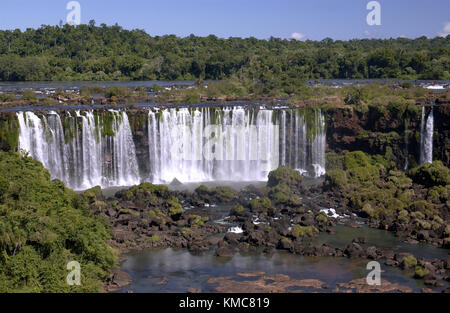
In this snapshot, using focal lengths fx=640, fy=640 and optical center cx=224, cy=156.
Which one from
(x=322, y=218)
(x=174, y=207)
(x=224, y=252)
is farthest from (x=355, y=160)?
(x=224, y=252)

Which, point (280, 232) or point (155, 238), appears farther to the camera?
point (280, 232)

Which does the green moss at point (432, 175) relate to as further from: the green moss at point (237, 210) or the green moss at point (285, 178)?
the green moss at point (237, 210)

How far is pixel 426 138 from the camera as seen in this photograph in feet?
132

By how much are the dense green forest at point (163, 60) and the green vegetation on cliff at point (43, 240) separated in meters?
40.7

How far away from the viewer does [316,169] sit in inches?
Answer: 1588

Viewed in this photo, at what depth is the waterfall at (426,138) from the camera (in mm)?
40031

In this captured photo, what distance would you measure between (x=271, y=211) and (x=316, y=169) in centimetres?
1074

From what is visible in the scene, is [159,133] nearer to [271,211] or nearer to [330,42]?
[271,211]

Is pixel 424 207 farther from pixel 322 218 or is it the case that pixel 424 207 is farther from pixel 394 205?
pixel 322 218

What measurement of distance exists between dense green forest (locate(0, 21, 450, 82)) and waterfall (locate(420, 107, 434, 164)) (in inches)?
934

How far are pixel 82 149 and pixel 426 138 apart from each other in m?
21.1

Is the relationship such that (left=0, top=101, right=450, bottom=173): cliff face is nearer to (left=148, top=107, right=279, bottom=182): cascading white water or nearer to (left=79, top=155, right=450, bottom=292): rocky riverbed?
(left=148, top=107, right=279, bottom=182): cascading white water

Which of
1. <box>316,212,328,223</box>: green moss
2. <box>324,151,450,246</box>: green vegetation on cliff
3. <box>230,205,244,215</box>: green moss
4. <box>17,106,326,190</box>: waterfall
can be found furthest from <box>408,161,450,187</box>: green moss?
<box>230,205,244,215</box>: green moss

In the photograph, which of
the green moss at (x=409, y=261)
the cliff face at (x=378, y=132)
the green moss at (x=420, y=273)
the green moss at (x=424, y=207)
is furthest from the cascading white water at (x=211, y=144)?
the green moss at (x=420, y=273)
